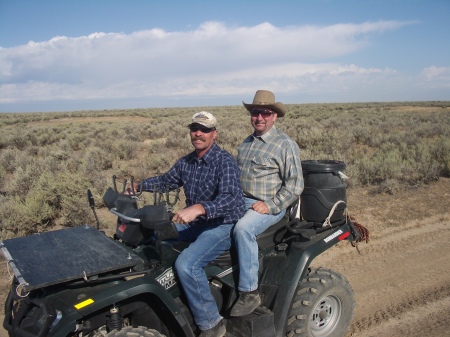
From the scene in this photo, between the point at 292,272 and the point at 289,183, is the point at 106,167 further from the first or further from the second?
the point at 292,272

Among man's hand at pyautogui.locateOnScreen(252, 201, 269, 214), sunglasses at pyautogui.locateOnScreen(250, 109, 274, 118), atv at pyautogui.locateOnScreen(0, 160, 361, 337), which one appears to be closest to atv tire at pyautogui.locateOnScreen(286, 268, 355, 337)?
atv at pyautogui.locateOnScreen(0, 160, 361, 337)

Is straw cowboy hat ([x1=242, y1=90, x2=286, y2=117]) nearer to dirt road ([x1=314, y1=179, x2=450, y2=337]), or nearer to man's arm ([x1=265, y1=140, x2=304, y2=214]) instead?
man's arm ([x1=265, y1=140, x2=304, y2=214])

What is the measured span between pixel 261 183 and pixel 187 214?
4.50 feet

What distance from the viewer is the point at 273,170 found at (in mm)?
4199

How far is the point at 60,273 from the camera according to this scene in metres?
2.63

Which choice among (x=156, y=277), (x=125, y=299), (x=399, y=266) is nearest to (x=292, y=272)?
(x=156, y=277)

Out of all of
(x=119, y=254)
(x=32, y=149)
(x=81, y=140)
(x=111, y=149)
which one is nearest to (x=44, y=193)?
(x=119, y=254)

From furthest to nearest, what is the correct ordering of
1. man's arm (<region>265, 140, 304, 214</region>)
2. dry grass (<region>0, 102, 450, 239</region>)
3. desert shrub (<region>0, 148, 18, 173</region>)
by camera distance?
desert shrub (<region>0, 148, 18, 173</region>), dry grass (<region>0, 102, 450, 239</region>), man's arm (<region>265, 140, 304, 214</region>)

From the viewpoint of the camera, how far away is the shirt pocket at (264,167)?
419cm

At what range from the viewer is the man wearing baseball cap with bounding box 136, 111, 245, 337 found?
324cm

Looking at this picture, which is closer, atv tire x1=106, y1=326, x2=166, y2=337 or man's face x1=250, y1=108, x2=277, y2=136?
atv tire x1=106, y1=326, x2=166, y2=337

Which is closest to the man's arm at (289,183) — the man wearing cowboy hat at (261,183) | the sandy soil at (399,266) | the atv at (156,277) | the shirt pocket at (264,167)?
the man wearing cowboy hat at (261,183)

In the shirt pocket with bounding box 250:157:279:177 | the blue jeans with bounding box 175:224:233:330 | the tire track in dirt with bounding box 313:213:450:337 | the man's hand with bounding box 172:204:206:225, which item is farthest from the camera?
the tire track in dirt with bounding box 313:213:450:337

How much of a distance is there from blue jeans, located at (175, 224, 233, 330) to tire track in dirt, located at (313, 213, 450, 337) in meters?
1.91
